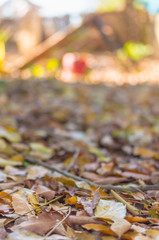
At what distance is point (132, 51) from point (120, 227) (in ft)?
14.5

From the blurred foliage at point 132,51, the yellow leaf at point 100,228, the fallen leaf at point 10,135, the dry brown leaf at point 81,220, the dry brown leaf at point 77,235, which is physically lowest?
the dry brown leaf at point 77,235

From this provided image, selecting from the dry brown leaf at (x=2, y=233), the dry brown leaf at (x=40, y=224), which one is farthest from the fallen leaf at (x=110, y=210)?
the dry brown leaf at (x=2, y=233)

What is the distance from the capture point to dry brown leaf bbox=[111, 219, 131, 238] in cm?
71

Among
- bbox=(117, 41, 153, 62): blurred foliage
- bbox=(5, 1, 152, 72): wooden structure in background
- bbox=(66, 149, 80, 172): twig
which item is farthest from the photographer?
bbox=(117, 41, 153, 62): blurred foliage

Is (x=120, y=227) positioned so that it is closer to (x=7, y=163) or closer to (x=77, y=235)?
(x=77, y=235)

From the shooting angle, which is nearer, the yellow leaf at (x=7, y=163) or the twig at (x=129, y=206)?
the twig at (x=129, y=206)

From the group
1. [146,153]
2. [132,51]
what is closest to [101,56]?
[132,51]

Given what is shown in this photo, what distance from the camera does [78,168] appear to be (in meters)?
1.19

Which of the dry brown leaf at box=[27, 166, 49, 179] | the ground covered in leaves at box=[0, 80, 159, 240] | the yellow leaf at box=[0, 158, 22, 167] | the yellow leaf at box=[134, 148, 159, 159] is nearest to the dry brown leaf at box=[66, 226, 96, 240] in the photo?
the ground covered in leaves at box=[0, 80, 159, 240]

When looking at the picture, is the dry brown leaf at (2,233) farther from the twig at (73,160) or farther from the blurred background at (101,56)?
the blurred background at (101,56)

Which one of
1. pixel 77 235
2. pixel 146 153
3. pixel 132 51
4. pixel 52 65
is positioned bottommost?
pixel 77 235

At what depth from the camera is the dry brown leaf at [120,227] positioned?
71 centimetres

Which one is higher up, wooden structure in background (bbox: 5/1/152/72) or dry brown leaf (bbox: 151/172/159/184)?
wooden structure in background (bbox: 5/1/152/72)

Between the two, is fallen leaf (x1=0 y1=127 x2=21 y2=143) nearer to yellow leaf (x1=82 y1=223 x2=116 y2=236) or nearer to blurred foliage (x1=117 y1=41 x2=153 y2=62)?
yellow leaf (x1=82 y1=223 x2=116 y2=236)
